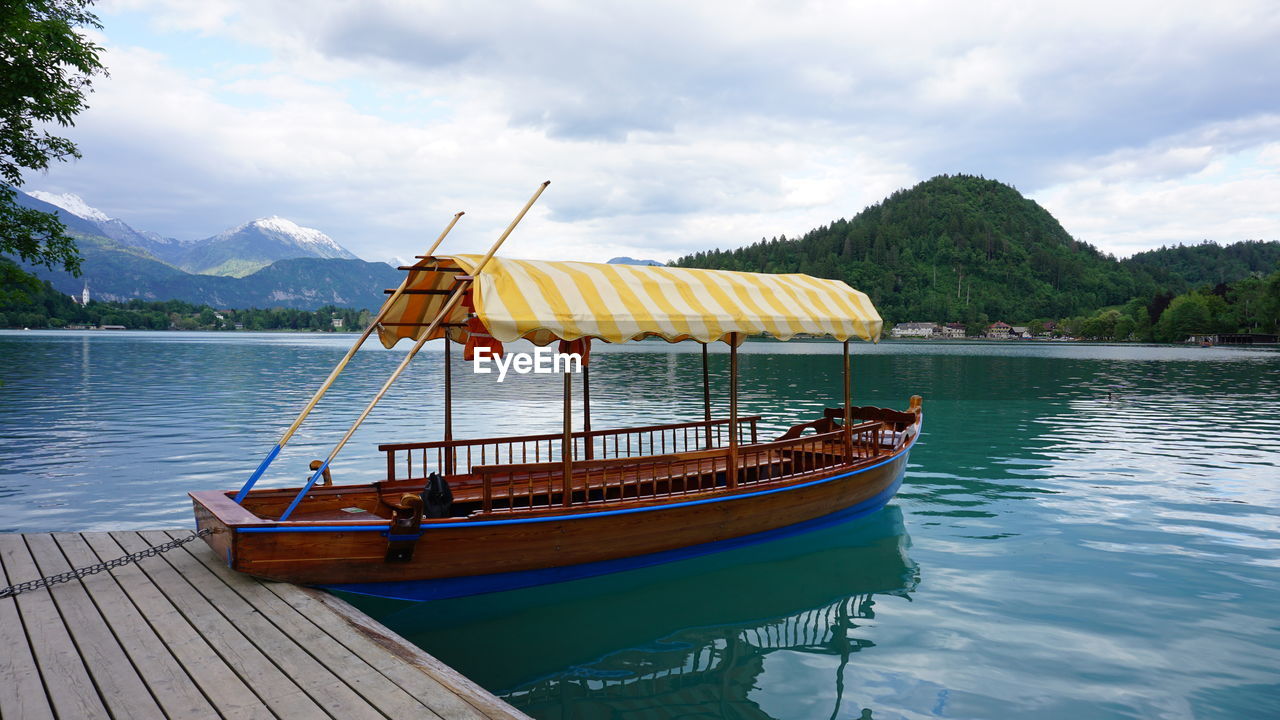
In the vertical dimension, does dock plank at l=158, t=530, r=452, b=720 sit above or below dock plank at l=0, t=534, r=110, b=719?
below

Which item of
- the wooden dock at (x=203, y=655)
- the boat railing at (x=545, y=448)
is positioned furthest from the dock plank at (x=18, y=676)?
the boat railing at (x=545, y=448)

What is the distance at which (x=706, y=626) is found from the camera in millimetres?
8203

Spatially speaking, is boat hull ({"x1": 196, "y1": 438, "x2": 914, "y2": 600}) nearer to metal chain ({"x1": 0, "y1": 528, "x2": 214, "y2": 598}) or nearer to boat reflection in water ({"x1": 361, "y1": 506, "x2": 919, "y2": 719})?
metal chain ({"x1": 0, "y1": 528, "x2": 214, "y2": 598})

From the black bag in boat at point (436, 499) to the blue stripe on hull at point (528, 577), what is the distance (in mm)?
720

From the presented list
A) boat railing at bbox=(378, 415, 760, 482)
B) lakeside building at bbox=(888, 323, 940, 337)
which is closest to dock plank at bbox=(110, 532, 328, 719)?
boat railing at bbox=(378, 415, 760, 482)

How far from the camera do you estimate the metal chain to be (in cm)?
638

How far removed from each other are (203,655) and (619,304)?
A: 17.4 ft

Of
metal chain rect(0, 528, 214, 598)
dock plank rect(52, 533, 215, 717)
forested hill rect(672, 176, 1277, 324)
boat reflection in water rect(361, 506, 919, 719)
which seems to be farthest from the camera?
forested hill rect(672, 176, 1277, 324)

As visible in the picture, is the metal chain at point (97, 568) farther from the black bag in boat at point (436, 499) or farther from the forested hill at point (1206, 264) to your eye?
the forested hill at point (1206, 264)

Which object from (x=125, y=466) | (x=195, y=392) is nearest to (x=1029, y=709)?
(x=125, y=466)

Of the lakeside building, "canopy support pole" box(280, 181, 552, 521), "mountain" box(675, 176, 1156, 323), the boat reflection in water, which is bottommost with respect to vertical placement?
the boat reflection in water

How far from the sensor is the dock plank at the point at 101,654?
451 centimetres

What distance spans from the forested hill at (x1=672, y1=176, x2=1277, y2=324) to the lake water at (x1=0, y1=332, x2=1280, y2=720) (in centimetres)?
13593

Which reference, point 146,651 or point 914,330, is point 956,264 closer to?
point 914,330
